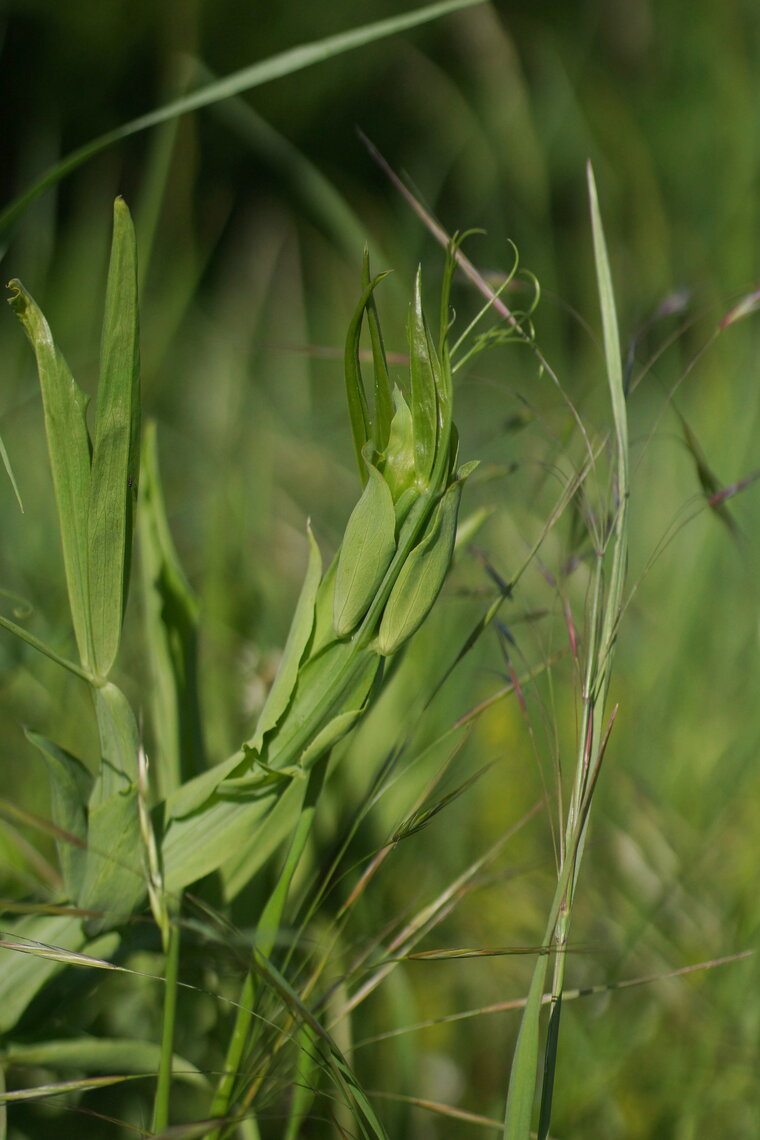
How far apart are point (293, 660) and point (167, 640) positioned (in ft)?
0.35

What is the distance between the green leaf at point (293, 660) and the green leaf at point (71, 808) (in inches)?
2.4

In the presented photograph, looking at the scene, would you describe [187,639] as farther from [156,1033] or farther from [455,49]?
[455,49]

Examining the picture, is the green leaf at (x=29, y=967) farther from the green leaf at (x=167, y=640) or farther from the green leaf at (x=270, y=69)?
the green leaf at (x=270, y=69)

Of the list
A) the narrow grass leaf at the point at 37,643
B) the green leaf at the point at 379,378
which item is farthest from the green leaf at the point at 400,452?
the narrow grass leaf at the point at 37,643

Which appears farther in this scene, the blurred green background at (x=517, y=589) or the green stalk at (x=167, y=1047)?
the blurred green background at (x=517, y=589)

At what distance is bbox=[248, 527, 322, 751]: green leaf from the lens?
279 mm

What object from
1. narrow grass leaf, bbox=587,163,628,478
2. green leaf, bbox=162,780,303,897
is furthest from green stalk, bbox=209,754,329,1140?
narrow grass leaf, bbox=587,163,628,478

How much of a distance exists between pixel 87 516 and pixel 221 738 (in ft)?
0.69

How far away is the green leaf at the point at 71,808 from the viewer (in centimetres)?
29

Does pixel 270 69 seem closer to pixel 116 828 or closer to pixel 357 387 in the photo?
pixel 357 387

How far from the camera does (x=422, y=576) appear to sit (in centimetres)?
26

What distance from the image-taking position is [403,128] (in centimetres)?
260

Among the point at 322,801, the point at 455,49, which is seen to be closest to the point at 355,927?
the point at 322,801

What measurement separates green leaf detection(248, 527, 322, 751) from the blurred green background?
8cm
